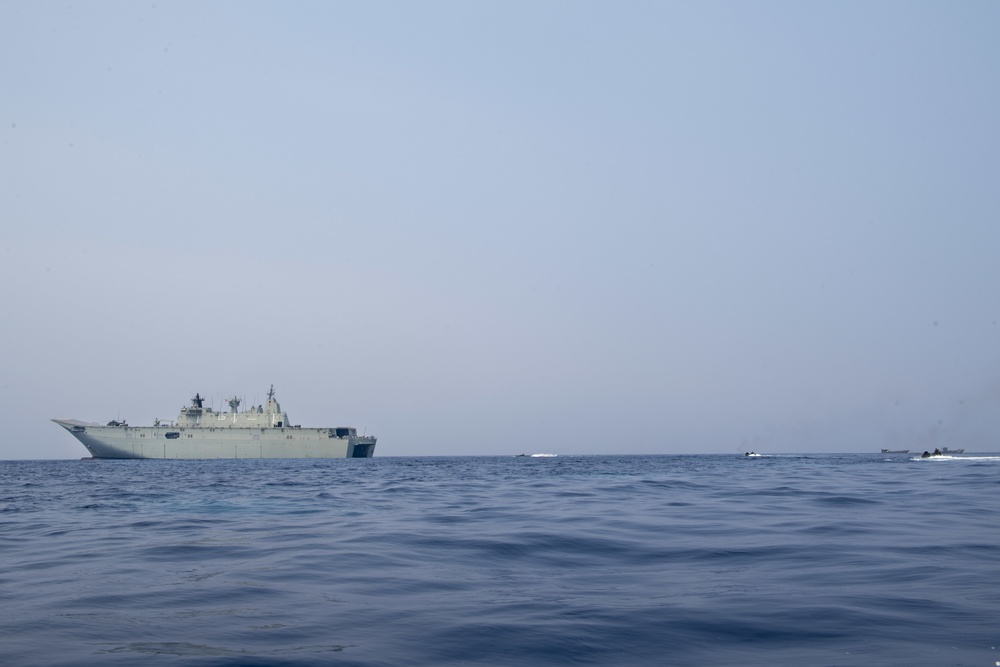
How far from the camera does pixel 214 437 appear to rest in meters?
107

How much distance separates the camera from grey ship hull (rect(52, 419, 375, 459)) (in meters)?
106

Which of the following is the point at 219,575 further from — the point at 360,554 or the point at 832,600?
the point at 832,600

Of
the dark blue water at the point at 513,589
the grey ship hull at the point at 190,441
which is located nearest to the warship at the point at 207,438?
the grey ship hull at the point at 190,441

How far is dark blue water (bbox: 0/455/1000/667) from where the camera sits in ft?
23.0

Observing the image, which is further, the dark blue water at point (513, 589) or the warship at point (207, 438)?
the warship at point (207, 438)

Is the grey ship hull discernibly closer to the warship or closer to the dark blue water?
the warship

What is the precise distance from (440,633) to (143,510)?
1805 cm

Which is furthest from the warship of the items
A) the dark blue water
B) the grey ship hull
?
the dark blue water

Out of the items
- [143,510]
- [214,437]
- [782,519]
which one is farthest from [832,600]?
[214,437]

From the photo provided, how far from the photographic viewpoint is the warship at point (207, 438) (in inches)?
4176

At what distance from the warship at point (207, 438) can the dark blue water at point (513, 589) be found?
9199 centimetres

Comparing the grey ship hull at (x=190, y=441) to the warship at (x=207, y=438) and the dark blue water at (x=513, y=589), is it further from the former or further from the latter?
the dark blue water at (x=513, y=589)

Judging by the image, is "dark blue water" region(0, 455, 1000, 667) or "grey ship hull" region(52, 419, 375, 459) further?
"grey ship hull" region(52, 419, 375, 459)

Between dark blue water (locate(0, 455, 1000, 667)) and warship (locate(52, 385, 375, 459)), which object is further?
warship (locate(52, 385, 375, 459))
